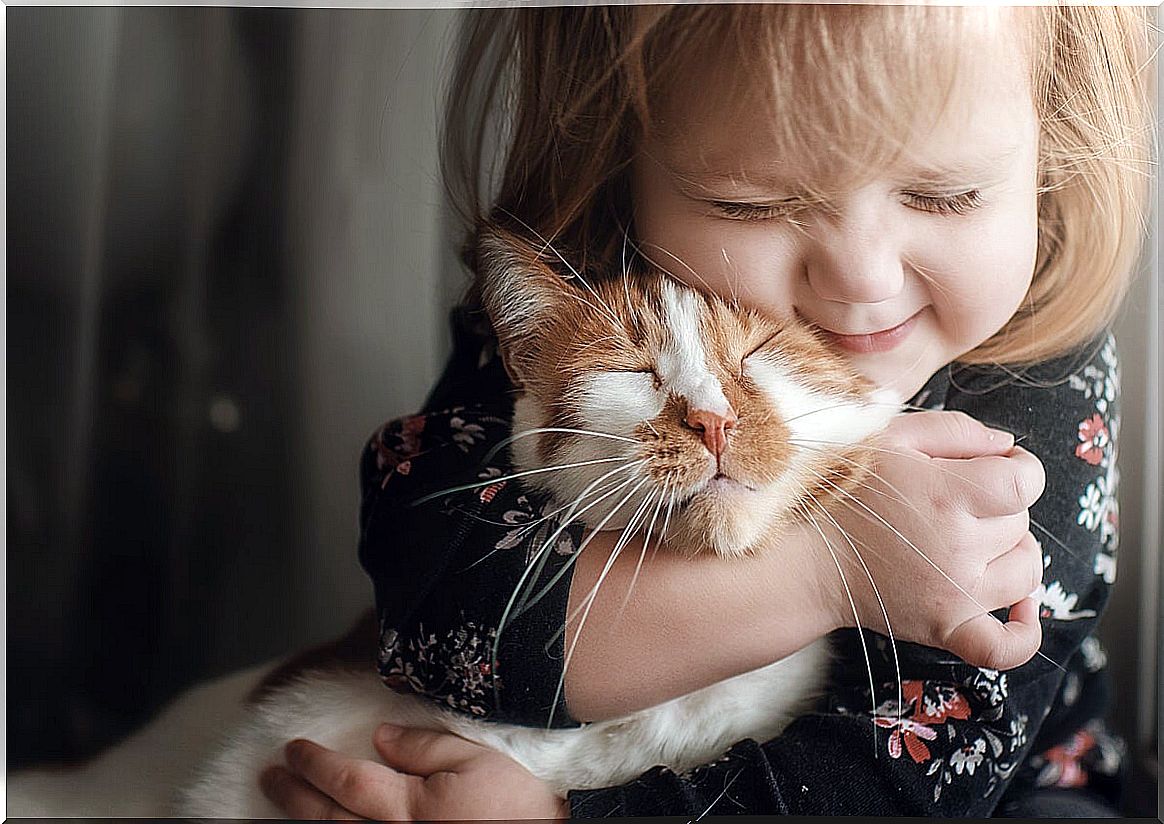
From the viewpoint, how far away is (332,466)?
0.94 m

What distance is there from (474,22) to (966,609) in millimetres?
618

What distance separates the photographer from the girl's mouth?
33.7 inches

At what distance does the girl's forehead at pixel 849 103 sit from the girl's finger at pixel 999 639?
1.17 ft

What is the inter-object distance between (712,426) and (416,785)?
38 centimetres

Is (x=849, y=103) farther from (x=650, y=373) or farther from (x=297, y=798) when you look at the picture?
(x=297, y=798)

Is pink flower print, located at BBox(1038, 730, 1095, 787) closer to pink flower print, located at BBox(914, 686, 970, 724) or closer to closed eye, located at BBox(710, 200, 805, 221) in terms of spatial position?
pink flower print, located at BBox(914, 686, 970, 724)

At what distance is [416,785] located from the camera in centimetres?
87

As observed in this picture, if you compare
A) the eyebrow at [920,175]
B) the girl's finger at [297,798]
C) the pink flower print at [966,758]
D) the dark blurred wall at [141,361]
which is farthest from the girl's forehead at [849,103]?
the girl's finger at [297,798]

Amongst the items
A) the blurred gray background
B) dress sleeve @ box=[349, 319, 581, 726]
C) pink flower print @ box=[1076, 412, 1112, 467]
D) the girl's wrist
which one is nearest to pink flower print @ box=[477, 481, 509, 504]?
dress sleeve @ box=[349, 319, 581, 726]

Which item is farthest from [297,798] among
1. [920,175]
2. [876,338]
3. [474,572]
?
[920,175]

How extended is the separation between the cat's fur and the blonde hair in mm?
62

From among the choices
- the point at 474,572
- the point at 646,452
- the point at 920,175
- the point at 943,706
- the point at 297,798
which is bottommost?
the point at 297,798

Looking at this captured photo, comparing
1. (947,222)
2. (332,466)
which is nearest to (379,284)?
(332,466)

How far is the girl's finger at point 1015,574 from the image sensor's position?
0.86 m
